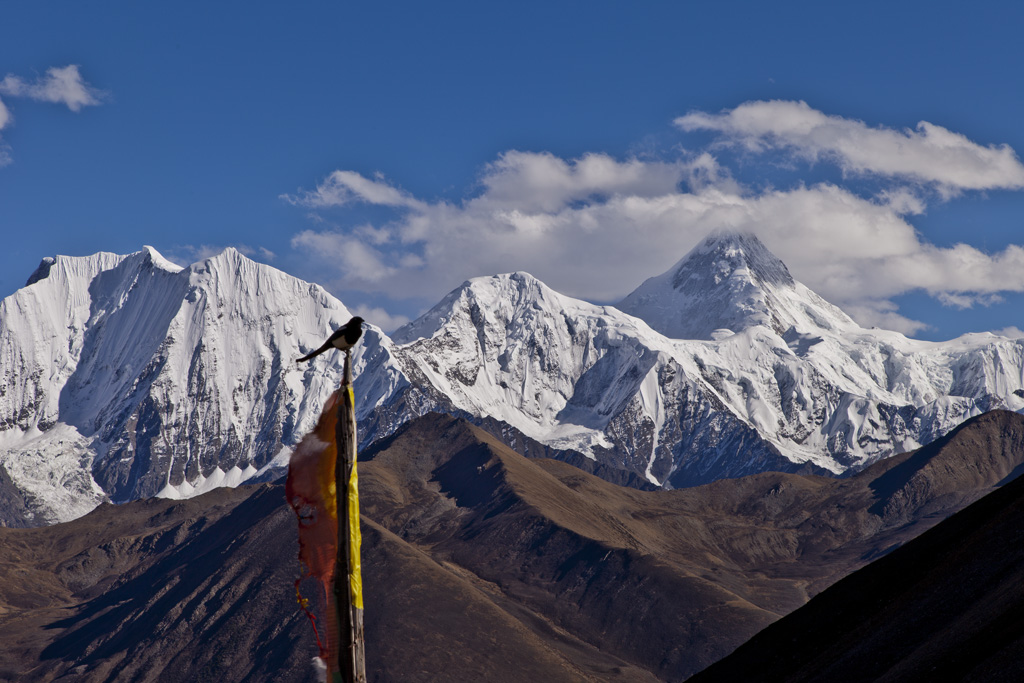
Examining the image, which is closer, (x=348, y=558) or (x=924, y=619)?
(x=348, y=558)

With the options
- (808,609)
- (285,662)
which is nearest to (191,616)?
(285,662)

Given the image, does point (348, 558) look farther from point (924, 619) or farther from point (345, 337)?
point (924, 619)

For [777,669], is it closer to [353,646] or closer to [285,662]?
[353,646]

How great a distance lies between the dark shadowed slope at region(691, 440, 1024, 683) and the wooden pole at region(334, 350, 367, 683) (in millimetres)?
25121

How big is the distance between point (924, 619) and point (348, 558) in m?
40.0

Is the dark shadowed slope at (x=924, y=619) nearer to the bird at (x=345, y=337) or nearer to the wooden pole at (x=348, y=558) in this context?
the wooden pole at (x=348, y=558)

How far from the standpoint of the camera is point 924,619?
4669 cm

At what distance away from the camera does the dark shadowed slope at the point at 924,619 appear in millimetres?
37500

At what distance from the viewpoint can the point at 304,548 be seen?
37.4ft

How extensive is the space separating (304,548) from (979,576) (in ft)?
137

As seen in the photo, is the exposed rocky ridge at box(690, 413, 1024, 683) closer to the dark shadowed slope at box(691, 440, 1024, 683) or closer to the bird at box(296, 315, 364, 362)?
the dark shadowed slope at box(691, 440, 1024, 683)

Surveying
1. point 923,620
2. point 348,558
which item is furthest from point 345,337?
point 923,620

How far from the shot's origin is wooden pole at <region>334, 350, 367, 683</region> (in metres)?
11.5

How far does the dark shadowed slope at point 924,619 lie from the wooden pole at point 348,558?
2512 cm
